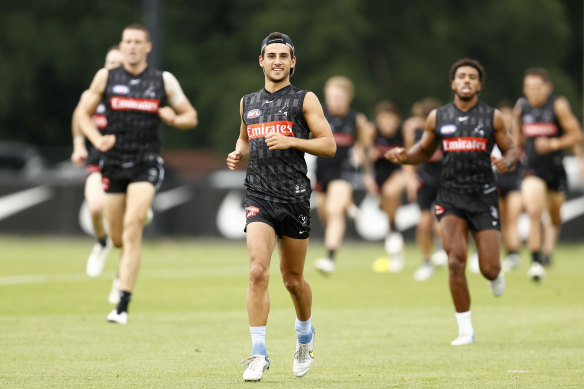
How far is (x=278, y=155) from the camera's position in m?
8.49

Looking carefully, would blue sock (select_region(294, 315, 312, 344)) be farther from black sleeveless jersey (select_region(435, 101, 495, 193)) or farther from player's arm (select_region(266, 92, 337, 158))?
black sleeveless jersey (select_region(435, 101, 495, 193))

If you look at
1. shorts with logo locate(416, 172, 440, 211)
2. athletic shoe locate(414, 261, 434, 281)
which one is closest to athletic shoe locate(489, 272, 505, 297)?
athletic shoe locate(414, 261, 434, 281)

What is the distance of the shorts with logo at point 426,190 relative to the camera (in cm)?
1786

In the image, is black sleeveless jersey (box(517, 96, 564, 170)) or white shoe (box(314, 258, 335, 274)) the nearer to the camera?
black sleeveless jersey (box(517, 96, 564, 170))

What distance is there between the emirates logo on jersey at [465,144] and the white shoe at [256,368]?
3.54 meters

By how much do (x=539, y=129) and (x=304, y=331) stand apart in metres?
8.69

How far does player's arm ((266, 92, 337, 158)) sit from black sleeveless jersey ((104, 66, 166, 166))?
11.8 ft

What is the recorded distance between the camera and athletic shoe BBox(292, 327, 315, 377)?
828 centimetres

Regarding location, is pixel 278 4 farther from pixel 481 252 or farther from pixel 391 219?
pixel 481 252

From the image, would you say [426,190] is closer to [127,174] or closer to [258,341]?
[127,174]

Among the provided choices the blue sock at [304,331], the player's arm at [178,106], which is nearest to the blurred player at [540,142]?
the player's arm at [178,106]

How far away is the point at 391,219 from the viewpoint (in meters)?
19.5

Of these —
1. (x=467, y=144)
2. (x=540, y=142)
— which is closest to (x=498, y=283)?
(x=467, y=144)

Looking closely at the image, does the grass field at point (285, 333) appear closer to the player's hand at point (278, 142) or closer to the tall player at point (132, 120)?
the tall player at point (132, 120)
